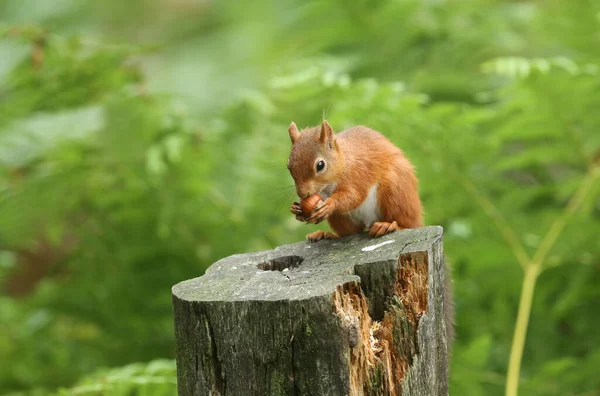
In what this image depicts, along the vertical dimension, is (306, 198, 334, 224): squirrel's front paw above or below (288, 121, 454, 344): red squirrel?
below

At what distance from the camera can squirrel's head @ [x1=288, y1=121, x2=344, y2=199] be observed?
2066mm

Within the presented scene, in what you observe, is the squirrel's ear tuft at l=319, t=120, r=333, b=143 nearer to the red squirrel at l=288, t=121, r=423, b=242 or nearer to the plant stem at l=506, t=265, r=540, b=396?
the red squirrel at l=288, t=121, r=423, b=242

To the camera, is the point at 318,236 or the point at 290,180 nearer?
the point at 318,236

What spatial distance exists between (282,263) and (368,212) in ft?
1.35

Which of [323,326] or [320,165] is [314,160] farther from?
[323,326]

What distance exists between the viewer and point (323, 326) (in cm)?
150

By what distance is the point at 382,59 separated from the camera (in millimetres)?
4211

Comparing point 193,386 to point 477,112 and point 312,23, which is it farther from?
point 312,23

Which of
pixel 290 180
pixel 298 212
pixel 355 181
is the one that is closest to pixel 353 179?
pixel 355 181

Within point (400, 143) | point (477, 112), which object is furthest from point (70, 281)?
point (477, 112)

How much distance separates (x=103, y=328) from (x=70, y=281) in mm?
295

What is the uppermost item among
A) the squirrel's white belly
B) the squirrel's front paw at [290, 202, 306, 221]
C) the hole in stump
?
the squirrel's white belly

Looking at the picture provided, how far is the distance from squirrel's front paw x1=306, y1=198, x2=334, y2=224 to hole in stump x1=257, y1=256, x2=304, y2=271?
107mm

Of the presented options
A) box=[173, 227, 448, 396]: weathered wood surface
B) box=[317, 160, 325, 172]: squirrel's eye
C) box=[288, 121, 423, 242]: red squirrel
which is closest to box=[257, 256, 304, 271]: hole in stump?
box=[173, 227, 448, 396]: weathered wood surface
